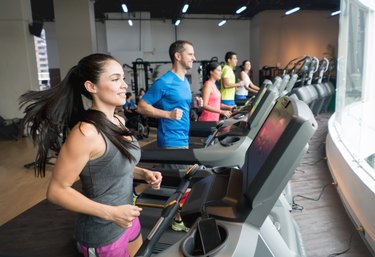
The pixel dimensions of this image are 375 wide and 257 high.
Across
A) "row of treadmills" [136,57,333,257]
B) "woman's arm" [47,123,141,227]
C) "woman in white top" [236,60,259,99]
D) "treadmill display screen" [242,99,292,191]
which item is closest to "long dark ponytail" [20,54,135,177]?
"woman's arm" [47,123,141,227]

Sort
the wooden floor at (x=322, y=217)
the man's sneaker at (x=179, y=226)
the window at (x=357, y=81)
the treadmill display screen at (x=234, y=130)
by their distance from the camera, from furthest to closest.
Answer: the window at (x=357, y=81) → the treadmill display screen at (x=234, y=130) → the man's sneaker at (x=179, y=226) → the wooden floor at (x=322, y=217)

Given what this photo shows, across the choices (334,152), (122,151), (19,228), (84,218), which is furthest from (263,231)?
(334,152)

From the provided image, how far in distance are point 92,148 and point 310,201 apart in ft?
8.61

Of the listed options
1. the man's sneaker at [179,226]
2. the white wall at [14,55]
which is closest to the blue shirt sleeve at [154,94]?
the man's sneaker at [179,226]

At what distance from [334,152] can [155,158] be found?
2343 mm

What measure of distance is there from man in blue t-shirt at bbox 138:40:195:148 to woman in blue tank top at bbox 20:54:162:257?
3.97ft

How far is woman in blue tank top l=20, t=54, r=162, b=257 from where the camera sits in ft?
3.89

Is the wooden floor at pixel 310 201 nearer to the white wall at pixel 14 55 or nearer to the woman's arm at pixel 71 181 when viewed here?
the woman's arm at pixel 71 181

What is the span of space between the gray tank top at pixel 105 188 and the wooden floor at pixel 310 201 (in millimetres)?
1582

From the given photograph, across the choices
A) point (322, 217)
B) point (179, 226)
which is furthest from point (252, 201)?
point (322, 217)

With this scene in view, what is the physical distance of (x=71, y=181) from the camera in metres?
1.20

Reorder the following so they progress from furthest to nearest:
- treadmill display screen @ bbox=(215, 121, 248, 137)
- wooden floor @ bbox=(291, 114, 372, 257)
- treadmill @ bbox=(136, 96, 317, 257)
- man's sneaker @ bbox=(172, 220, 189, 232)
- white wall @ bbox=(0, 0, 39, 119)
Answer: white wall @ bbox=(0, 0, 39, 119) < treadmill display screen @ bbox=(215, 121, 248, 137) < man's sneaker @ bbox=(172, 220, 189, 232) < wooden floor @ bbox=(291, 114, 372, 257) < treadmill @ bbox=(136, 96, 317, 257)

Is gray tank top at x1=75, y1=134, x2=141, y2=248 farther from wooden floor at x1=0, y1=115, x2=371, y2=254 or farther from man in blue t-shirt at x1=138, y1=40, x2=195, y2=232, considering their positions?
wooden floor at x1=0, y1=115, x2=371, y2=254

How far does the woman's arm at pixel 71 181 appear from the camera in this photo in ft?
3.86
